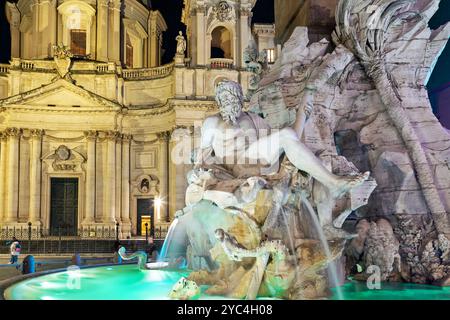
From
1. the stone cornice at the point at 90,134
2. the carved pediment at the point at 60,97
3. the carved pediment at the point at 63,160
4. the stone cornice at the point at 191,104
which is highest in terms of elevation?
the carved pediment at the point at 60,97

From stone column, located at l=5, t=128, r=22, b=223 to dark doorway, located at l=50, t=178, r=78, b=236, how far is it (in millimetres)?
2474

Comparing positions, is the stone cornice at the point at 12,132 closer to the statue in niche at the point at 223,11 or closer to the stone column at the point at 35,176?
the stone column at the point at 35,176

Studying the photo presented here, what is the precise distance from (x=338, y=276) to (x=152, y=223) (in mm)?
31666

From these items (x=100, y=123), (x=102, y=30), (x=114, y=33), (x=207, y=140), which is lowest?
(x=207, y=140)

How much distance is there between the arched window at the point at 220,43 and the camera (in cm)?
3903

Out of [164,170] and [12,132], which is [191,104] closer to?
[164,170]

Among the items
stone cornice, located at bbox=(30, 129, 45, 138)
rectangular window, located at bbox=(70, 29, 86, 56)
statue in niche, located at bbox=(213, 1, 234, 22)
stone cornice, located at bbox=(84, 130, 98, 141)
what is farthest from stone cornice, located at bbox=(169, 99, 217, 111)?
rectangular window, located at bbox=(70, 29, 86, 56)

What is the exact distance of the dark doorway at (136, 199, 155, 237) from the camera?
120ft

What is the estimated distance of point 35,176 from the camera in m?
34.5

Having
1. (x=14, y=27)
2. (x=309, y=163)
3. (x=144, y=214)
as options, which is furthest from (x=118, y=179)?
(x=309, y=163)

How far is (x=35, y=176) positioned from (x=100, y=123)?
5.74 metres

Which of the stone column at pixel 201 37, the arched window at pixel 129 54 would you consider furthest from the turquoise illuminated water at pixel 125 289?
the arched window at pixel 129 54

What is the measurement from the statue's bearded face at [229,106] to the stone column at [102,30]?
114 ft

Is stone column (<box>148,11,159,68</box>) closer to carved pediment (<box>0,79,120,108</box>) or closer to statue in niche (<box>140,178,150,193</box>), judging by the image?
carved pediment (<box>0,79,120,108</box>)
